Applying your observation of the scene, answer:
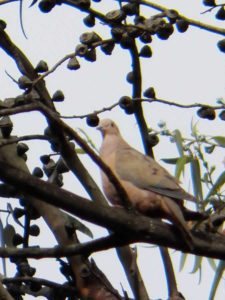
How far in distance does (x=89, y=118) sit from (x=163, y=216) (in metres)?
0.66

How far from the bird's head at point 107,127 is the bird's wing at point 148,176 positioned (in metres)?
0.71

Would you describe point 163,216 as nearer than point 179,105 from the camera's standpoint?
No

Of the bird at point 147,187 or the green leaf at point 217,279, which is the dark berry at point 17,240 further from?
the green leaf at point 217,279

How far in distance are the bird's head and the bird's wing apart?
0.71 metres

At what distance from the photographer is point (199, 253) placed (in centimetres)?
297

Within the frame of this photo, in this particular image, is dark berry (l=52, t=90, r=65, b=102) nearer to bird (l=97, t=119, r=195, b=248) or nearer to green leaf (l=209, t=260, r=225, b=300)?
bird (l=97, t=119, r=195, b=248)

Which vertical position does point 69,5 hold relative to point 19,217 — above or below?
→ above

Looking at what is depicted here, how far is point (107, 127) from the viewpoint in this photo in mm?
5070

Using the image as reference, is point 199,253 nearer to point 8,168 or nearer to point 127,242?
point 127,242

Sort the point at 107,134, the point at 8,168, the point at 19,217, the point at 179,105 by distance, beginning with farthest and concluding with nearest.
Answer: the point at 107,134, the point at 19,217, the point at 179,105, the point at 8,168

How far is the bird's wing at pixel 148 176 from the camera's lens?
148 inches

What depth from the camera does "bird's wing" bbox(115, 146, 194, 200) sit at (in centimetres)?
376

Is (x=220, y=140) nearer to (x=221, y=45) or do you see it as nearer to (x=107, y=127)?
(x=221, y=45)

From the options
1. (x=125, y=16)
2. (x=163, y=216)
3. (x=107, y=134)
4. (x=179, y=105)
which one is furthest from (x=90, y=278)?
(x=107, y=134)
